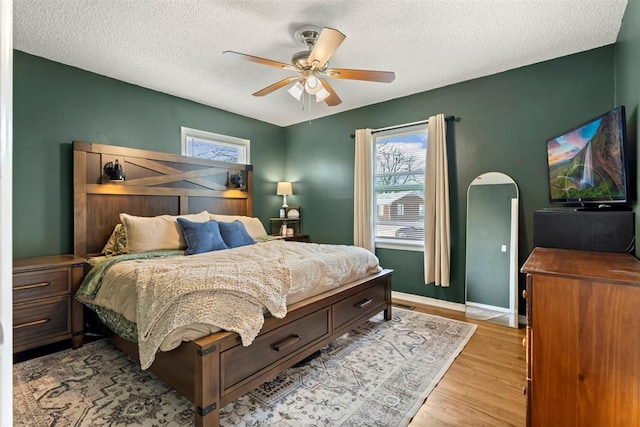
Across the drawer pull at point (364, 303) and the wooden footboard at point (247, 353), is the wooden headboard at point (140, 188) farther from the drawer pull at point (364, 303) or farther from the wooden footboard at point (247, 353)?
the drawer pull at point (364, 303)

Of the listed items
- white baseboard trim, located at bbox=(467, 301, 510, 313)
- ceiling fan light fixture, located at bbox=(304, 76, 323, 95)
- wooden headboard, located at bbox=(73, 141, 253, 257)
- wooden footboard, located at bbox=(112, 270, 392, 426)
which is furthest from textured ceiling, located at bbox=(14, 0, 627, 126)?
white baseboard trim, located at bbox=(467, 301, 510, 313)

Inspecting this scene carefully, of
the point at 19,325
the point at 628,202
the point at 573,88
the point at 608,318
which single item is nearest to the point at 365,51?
the point at 573,88

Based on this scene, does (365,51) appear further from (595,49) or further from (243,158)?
(243,158)

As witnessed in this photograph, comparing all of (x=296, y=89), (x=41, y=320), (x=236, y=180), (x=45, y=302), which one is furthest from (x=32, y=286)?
(x=296, y=89)

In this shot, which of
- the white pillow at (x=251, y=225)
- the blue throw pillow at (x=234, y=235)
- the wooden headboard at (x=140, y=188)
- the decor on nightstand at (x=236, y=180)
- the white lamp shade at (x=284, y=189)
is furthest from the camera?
the white lamp shade at (x=284, y=189)

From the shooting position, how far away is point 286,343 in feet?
6.67

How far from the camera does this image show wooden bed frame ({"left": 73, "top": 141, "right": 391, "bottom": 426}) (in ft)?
5.41

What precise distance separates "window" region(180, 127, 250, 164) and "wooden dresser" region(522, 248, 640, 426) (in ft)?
13.3

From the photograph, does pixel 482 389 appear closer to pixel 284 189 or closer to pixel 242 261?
pixel 242 261

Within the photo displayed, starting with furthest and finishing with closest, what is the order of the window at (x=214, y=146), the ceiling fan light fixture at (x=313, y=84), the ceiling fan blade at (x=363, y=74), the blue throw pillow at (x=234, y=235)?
the window at (x=214, y=146)
the blue throw pillow at (x=234, y=235)
the ceiling fan light fixture at (x=313, y=84)
the ceiling fan blade at (x=363, y=74)

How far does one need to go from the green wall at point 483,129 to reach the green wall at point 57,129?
253 centimetres

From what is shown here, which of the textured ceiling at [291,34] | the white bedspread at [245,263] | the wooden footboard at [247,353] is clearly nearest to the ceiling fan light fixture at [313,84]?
the textured ceiling at [291,34]

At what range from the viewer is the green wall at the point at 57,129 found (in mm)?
2818

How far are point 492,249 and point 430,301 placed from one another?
3.31 ft
